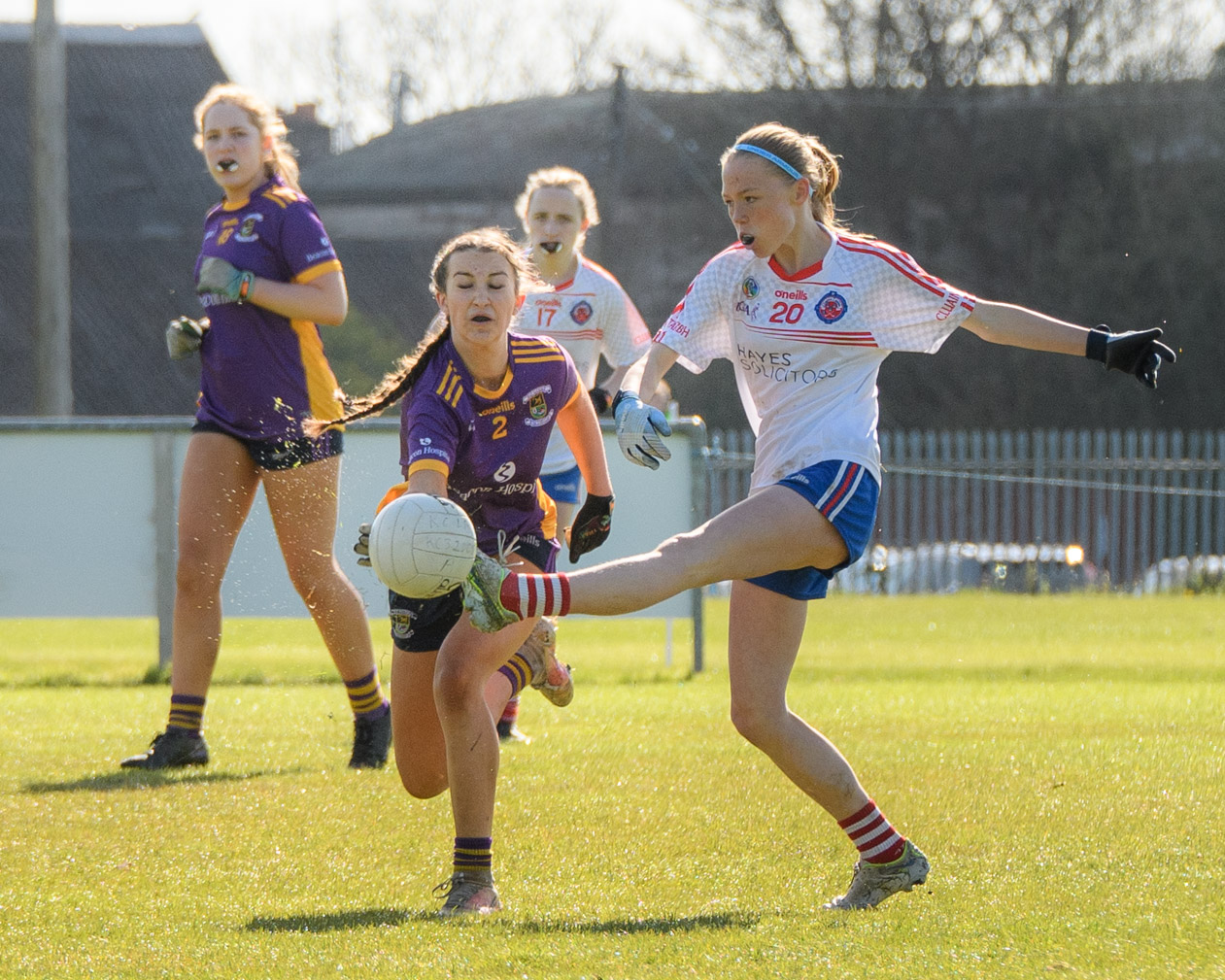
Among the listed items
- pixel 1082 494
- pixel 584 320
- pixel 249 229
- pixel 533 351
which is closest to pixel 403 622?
pixel 533 351

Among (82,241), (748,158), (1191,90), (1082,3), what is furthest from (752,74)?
(748,158)

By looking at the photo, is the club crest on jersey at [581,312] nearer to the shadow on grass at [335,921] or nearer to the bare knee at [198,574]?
the bare knee at [198,574]

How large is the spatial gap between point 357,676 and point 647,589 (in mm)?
2923

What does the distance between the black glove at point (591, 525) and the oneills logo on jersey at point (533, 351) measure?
0.41m

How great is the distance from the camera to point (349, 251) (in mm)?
35312

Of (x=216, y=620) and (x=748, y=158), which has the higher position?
(x=748, y=158)

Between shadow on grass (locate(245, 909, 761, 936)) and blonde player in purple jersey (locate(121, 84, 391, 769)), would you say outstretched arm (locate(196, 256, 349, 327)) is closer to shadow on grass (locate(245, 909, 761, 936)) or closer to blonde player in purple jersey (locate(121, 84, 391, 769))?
blonde player in purple jersey (locate(121, 84, 391, 769))

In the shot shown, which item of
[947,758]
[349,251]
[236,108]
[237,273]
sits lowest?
[947,758]

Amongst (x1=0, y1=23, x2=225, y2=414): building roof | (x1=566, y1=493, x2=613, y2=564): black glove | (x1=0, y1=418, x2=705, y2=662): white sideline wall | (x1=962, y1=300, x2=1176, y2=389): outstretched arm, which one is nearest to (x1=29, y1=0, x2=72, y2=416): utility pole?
(x1=0, y1=418, x2=705, y2=662): white sideline wall

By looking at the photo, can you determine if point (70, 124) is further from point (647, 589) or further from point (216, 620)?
point (647, 589)

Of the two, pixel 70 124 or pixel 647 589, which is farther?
pixel 70 124

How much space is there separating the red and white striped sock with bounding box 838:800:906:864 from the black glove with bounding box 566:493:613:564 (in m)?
1.03

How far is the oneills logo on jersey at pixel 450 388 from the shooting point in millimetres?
4547

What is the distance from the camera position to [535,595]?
151 inches
